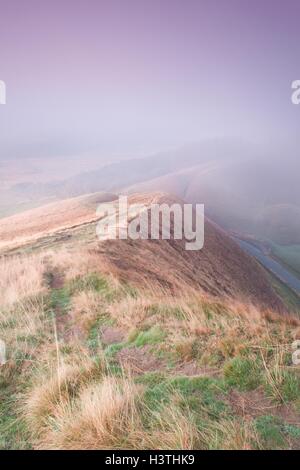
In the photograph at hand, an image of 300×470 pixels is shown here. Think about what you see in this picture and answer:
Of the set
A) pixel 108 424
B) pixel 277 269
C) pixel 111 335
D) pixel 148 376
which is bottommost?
pixel 277 269

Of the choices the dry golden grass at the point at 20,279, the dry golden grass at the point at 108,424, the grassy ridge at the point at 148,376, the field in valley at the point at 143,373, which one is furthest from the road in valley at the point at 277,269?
the dry golden grass at the point at 108,424

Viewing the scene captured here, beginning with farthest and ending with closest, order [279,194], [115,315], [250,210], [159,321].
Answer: [279,194], [250,210], [115,315], [159,321]

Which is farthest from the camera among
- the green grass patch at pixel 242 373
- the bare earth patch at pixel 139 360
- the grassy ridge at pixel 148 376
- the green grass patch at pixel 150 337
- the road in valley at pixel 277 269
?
the road in valley at pixel 277 269

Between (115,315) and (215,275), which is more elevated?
(115,315)

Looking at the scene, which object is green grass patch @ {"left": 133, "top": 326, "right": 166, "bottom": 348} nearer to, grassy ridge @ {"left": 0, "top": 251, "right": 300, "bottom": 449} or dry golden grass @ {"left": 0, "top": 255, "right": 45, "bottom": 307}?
grassy ridge @ {"left": 0, "top": 251, "right": 300, "bottom": 449}

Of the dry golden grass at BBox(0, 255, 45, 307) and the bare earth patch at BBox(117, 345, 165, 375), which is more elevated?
the dry golden grass at BBox(0, 255, 45, 307)

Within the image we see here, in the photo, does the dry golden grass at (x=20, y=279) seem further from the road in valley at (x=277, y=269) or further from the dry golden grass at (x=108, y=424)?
the road in valley at (x=277, y=269)

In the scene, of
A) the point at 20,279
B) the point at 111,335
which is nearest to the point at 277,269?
the point at 20,279

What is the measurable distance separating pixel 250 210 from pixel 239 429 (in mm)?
149347

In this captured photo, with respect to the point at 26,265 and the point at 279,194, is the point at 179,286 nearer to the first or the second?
the point at 26,265

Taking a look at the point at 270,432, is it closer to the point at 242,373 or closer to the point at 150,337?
the point at 242,373

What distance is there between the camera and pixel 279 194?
17588cm

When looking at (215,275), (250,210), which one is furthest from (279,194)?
(215,275)

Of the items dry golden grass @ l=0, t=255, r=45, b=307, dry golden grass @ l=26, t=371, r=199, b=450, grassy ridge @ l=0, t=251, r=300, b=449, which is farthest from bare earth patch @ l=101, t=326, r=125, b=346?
dry golden grass @ l=0, t=255, r=45, b=307
